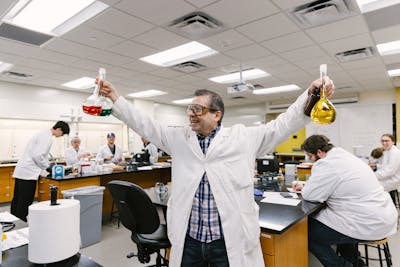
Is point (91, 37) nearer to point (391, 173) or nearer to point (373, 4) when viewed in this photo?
point (373, 4)

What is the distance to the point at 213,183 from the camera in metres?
1.25

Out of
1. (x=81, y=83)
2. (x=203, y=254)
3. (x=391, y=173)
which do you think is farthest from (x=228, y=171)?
(x=81, y=83)

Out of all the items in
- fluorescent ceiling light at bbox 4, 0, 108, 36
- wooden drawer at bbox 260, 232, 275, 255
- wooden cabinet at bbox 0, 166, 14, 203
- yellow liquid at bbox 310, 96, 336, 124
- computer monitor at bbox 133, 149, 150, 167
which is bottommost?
wooden cabinet at bbox 0, 166, 14, 203

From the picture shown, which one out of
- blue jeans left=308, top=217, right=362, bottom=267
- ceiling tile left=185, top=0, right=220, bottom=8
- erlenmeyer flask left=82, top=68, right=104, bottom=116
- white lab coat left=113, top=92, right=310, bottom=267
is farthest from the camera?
ceiling tile left=185, top=0, right=220, bottom=8

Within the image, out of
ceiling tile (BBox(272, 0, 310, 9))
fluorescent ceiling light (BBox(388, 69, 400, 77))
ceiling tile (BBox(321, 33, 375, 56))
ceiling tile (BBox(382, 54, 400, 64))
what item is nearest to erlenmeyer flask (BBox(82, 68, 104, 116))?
ceiling tile (BBox(272, 0, 310, 9))

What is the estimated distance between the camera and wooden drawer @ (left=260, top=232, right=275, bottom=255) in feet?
5.14

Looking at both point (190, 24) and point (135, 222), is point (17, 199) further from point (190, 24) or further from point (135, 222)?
point (190, 24)

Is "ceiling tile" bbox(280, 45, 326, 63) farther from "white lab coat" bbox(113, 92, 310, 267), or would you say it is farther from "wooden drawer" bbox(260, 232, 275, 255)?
"wooden drawer" bbox(260, 232, 275, 255)

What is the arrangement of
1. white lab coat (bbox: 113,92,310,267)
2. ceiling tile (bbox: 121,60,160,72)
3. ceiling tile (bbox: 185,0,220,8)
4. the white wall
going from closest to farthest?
white lab coat (bbox: 113,92,310,267)
ceiling tile (bbox: 185,0,220,8)
ceiling tile (bbox: 121,60,160,72)
the white wall

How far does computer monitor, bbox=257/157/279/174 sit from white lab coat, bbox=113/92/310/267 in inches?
90.7

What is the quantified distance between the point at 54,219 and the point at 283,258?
1.43 metres

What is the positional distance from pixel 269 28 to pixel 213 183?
269 centimetres

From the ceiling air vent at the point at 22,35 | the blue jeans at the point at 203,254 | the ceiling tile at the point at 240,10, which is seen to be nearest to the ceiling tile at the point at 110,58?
the ceiling air vent at the point at 22,35

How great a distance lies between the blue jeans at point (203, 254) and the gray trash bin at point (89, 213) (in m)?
2.27
